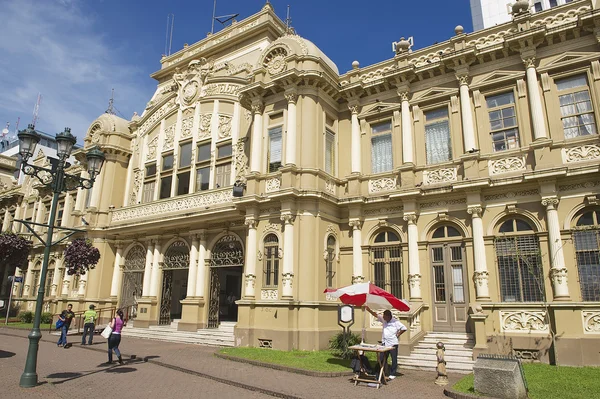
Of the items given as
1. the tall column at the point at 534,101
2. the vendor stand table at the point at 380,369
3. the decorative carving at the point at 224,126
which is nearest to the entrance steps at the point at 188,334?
the vendor stand table at the point at 380,369

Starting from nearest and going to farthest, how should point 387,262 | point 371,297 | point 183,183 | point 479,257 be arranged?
1. point 371,297
2. point 479,257
3. point 387,262
4. point 183,183

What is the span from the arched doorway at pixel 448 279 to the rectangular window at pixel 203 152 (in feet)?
36.8

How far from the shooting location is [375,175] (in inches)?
660

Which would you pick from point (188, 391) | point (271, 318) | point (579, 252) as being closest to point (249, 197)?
point (271, 318)

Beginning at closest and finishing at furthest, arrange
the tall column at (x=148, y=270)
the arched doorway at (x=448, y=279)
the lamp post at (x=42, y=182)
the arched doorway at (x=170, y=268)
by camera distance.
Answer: the lamp post at (x=42, y=182) → the arched doorway at (x=448, y=279) → the arched doorway at (x=170, y=268) → the tall column at (x=148, y=270)

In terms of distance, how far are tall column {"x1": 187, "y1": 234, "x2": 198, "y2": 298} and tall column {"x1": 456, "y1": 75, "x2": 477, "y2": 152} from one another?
1225 centimetres

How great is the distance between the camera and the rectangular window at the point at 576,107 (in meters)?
13.7

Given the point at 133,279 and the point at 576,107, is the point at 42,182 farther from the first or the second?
the point at 576,107

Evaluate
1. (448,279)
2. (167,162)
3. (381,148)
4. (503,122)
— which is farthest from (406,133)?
(167,162)

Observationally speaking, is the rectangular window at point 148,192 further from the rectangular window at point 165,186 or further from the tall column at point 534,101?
the tall column at point 534,101

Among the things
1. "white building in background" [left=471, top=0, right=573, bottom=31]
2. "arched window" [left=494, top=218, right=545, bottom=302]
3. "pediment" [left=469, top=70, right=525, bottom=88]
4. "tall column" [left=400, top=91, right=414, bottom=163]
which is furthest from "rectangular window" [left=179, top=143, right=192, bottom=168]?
"white building in background" [left=471, top=0, right=573, bottom=31]

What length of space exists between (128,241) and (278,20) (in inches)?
555

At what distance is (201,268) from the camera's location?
19.7 meters

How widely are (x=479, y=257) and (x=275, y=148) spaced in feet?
27.8
